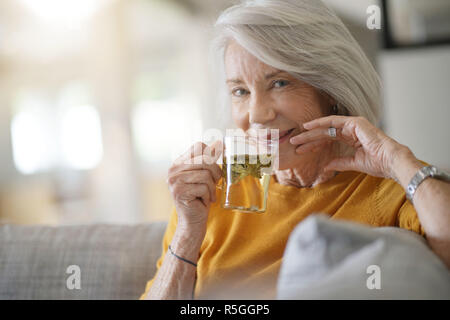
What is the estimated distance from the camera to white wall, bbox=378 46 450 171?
3.31m

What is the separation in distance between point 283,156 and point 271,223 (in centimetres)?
19

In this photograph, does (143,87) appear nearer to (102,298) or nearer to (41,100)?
(41,100)

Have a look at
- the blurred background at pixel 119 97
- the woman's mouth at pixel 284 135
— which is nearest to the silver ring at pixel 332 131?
the woman's mouth at pixel 284 135

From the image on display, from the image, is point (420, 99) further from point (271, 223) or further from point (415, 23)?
point (271, 223)

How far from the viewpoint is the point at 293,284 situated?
68 centimetres

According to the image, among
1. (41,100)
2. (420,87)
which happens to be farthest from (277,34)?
(41,100)

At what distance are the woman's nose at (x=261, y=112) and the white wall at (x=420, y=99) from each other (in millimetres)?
2344

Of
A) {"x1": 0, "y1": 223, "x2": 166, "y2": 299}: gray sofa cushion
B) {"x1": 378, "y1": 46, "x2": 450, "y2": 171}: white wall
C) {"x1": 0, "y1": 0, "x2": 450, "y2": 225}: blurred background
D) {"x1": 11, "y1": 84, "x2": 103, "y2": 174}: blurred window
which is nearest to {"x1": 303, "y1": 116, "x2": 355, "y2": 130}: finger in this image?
{"x1": 0, "y1": 223, "x2": 166, "y2": 299}: gray sofa cushion

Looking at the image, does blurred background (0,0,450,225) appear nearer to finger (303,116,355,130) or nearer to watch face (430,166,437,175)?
finger (303,116,355,130)

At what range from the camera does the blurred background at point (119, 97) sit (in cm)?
339

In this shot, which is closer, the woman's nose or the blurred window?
the woman's nose

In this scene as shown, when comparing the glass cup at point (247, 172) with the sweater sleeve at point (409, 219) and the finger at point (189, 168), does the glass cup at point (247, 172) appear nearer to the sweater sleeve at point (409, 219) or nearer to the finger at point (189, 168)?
the finger at point (189, 168)

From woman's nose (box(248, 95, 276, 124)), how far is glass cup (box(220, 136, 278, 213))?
8 centimetres

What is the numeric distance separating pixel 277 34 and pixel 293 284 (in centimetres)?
72
